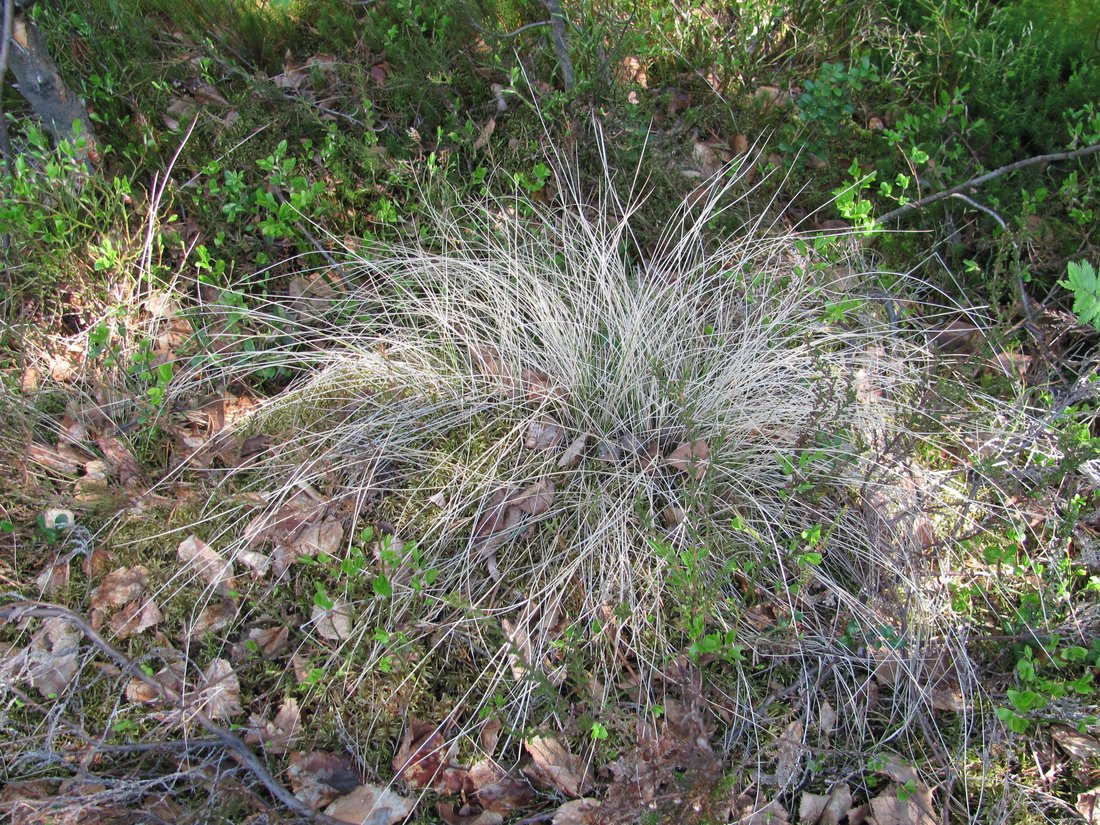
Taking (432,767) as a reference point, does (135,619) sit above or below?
above

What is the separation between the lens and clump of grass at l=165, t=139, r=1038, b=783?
2316 mm

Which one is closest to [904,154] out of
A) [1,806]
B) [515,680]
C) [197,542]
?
[515,680]

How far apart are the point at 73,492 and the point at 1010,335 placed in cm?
334

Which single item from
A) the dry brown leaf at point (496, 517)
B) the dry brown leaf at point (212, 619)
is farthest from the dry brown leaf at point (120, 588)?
the dry brown leaf at point (496, 517)

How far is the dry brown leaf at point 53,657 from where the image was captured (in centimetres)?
234

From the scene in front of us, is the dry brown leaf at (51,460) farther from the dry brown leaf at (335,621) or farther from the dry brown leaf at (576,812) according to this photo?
the dry brown leaf at (576,812)

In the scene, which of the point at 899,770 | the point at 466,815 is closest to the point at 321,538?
the point at 466,815

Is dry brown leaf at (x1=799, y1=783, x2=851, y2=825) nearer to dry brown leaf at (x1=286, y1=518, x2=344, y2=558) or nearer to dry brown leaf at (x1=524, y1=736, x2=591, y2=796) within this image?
dry brown leaf at (x1=524, y1=736, x2=591, y2=796)

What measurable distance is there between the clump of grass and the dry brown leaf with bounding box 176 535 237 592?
20cm

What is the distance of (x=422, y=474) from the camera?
8.87 ft

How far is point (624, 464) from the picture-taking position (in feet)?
8.84

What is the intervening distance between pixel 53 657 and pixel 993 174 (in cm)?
362

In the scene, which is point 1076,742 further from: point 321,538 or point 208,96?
point 208,96

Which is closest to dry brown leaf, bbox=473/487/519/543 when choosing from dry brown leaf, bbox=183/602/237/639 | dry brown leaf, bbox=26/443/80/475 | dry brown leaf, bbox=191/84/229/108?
dry brown leaf, bbox=183/602/237/639
